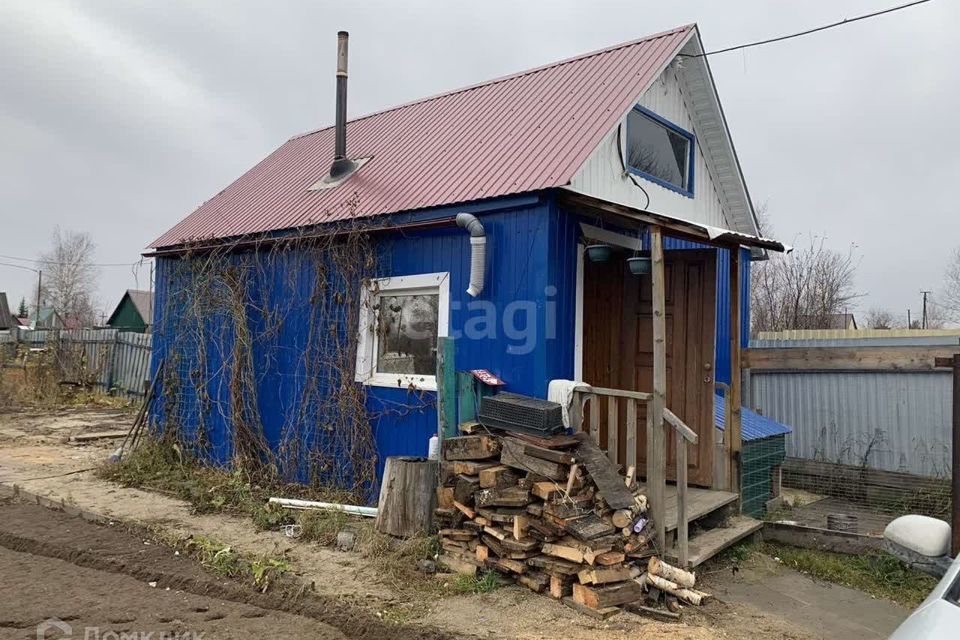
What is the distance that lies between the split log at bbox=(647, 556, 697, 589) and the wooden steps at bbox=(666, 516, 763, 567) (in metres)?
0.29

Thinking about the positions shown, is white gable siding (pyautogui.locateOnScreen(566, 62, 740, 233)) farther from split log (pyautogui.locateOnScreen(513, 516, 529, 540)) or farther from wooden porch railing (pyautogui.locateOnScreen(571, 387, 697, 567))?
split log (pyautogui.locateOnScreen(513, 516, 529, 540))

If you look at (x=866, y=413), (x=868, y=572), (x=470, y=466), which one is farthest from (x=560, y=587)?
(x=866, y=413)

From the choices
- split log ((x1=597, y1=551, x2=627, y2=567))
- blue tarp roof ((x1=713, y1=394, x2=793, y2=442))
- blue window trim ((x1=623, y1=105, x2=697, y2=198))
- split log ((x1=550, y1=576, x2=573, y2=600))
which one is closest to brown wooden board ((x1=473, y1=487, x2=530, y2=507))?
split log ((x1=550, y1=576, x2=573, y2=600))

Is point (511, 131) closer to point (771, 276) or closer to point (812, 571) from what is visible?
point (812, 571)

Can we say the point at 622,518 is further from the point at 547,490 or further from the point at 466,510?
the point at 466,510

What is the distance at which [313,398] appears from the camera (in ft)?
25.3

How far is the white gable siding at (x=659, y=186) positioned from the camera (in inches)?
262

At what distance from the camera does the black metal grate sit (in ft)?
17.4

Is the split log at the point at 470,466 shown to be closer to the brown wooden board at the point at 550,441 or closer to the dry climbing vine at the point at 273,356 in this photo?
the brown wooden board at the point at 550,441

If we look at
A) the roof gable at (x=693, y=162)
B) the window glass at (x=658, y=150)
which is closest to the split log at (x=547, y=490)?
the roof gable at (x=693, y=162)

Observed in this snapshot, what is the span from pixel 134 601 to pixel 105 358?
51.1 feet

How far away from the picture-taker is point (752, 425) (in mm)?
7824

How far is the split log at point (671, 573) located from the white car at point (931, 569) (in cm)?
237

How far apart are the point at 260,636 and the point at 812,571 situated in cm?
456
